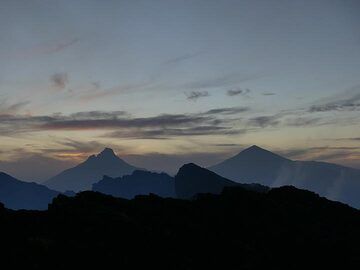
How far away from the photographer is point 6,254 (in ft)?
106

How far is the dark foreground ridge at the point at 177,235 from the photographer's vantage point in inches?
1390

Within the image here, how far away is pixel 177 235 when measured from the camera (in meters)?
43.6

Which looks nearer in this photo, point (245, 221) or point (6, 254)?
point (6, 254)

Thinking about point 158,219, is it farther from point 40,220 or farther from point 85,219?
point 40,220

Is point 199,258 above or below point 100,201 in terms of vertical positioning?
below

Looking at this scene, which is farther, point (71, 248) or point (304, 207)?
point (304, 207)

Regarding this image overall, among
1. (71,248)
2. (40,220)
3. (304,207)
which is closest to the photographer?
(71,248)

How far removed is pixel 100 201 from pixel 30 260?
19.8 metres

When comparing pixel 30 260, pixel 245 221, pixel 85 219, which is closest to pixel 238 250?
pixel 245 221

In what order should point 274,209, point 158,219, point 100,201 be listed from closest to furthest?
point 158,219
point 100,201
point 274,209

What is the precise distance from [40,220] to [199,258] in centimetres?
1797

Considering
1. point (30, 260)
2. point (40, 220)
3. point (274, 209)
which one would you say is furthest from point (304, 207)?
point (30, 260)

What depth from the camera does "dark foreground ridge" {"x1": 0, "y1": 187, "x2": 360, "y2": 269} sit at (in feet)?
116

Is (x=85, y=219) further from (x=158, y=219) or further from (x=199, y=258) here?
(x=199, y=258)
